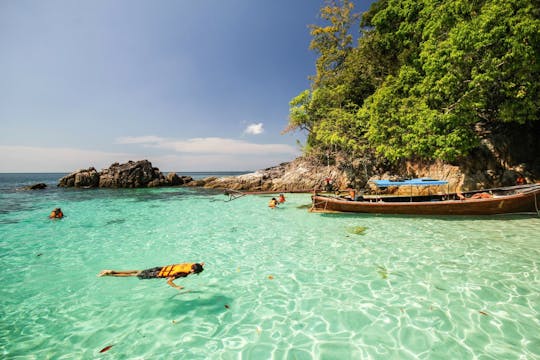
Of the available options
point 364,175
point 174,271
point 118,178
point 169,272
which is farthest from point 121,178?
point 174,271

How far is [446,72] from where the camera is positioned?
53.0ft

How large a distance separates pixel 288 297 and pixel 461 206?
12024 millimetres

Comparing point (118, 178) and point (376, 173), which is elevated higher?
point (376, 173)

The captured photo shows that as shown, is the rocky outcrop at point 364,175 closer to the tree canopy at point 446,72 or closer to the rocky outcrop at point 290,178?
the rocky outcrop at point 290,178

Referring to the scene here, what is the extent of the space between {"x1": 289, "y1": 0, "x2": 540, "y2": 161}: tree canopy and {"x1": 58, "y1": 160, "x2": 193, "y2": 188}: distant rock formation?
35.3 m

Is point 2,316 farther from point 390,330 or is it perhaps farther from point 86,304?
point 390,330

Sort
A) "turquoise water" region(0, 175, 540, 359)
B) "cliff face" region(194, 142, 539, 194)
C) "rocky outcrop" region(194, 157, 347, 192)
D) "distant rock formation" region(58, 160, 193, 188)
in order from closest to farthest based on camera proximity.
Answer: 1. "turquoise water" region(0, 175, 540, 359)
2. "cliff face" region(194, 142, 539, 194)
3. "rocky outcrop" region(194, 157, 347, 192)
4. "distant rock formation" region(58, 160, 193, 188)

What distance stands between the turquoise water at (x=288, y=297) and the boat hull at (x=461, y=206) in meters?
1.46

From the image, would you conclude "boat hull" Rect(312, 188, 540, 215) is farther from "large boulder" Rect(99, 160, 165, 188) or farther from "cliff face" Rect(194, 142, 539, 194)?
"large boulder" Rect(99, 160, 165, 188)

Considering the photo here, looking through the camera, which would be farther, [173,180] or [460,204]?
[173,180]

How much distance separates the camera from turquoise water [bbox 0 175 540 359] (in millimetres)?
4023

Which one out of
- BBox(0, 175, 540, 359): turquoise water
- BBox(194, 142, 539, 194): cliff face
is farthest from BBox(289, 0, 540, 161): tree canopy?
BBox(0, 175, 540, 359): turquoise water

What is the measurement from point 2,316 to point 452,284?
34.8 ft

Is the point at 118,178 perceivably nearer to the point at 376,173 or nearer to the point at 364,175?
the point at 364,175
